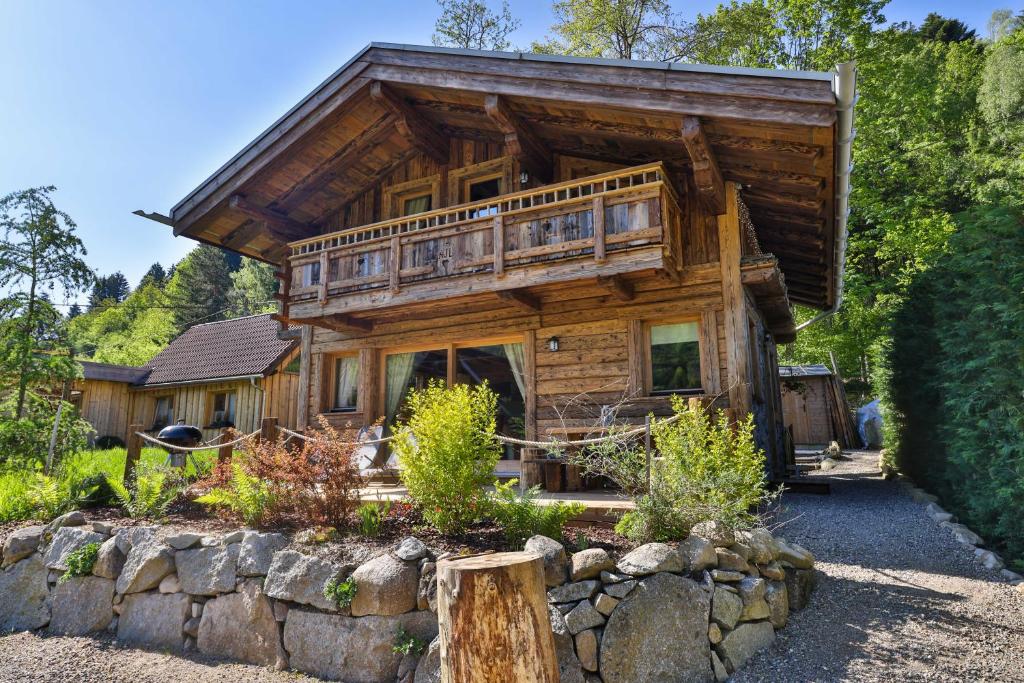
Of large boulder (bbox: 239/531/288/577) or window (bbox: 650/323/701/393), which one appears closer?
large boulder (bbox: 239/531/288/577)

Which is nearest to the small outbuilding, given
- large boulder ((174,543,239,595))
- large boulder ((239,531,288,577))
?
large boulder ((239,531,288,577))

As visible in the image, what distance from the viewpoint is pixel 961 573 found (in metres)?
5.47

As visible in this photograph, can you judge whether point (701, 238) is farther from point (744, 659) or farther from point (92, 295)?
point (92, 295)

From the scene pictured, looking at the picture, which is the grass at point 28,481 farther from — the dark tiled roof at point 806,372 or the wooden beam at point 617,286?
the dark tiled roof at point 806,372

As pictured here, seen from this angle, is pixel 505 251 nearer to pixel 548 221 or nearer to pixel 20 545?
pixel 548 221

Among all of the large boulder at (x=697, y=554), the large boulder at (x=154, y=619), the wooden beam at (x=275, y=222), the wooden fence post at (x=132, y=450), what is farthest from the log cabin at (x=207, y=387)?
the large boulder at (x=697, y=554)

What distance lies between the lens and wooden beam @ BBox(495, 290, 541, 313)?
9.09 m

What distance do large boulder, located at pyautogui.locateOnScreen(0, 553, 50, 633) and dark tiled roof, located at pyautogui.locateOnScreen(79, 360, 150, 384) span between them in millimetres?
14497

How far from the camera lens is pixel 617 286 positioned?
8.69 metres

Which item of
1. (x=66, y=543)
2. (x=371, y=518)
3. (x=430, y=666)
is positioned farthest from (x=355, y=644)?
(x=66, y=543)

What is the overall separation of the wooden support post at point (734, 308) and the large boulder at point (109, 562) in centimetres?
708

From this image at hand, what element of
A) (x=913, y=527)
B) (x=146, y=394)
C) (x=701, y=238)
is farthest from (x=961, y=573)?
(x=146, y=394)

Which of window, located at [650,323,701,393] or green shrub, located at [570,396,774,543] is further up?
window, located at [650,323,701,393]

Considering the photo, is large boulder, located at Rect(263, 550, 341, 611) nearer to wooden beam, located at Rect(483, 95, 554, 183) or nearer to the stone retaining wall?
the stone retaining wall
